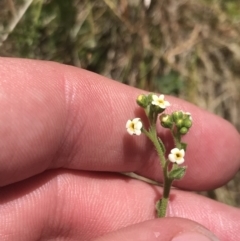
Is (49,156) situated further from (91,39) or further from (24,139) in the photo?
(91,39)

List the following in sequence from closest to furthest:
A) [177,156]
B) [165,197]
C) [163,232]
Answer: [163,232]
[177,156]
[165,197]

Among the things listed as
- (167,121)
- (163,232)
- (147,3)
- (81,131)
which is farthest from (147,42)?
(163,232)

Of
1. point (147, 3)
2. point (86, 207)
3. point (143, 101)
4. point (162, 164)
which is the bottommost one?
point (86, 207)

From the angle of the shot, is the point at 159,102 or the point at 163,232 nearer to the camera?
the point at 163,232

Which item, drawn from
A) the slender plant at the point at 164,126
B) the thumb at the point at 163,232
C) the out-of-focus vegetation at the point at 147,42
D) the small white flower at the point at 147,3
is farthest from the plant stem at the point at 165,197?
the small white flower at the point at 147,3

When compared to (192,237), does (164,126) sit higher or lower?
higher

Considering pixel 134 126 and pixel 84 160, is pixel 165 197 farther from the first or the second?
pixel 84 160
